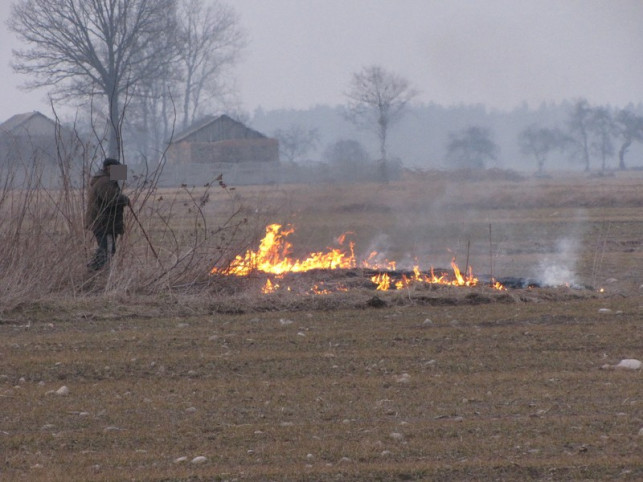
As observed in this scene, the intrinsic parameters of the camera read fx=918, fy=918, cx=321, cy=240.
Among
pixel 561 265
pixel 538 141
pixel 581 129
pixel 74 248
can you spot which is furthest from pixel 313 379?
pixel 581 129

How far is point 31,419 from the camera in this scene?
21.3 feet

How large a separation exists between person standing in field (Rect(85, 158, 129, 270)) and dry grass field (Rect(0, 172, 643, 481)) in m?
0.26

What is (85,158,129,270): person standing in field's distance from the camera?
482 inches

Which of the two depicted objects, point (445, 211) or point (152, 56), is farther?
point (152, 56)

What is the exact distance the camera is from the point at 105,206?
40.0 ft

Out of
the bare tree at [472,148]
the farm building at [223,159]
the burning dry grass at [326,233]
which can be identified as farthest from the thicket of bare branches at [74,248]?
the farm building at [223,159]

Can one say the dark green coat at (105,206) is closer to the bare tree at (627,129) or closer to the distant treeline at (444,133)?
the distant treeline at (444,133)

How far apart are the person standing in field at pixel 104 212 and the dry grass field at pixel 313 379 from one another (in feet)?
0.85

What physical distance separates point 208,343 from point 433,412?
10.8 feet

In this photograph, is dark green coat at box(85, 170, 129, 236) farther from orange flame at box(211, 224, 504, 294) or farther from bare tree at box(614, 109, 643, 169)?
bare tree at box(614, 109, 643, 169)

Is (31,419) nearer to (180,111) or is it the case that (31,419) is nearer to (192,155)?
(192,155)

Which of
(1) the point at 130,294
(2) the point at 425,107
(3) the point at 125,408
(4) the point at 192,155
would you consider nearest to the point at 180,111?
(4) the point at 192,155

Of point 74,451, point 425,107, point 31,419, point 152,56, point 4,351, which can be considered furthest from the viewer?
point 152,56

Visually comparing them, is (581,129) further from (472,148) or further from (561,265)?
(561,265)
